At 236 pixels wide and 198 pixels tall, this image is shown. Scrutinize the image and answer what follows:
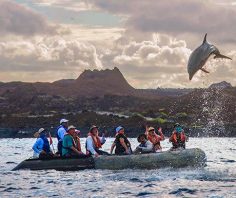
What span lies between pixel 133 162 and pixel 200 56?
784cm

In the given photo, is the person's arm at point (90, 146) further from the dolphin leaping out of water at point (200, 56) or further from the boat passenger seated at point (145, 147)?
the dolphin leaping out of water at point (200, 56)

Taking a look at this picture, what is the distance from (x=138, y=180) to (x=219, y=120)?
14726 centimetres

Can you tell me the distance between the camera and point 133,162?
26.0 meters

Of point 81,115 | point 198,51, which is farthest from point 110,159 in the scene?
point 81,115

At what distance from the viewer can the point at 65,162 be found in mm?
26750

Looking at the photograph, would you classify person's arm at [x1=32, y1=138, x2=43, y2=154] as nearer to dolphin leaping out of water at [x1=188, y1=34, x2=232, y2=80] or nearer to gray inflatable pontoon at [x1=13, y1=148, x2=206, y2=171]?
gray inflatable pontoon at [x1=13, y1=148, x2=206, y2=171]

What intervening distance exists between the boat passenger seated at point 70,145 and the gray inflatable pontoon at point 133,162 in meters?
0.34

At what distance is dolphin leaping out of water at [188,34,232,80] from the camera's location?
1975 cm

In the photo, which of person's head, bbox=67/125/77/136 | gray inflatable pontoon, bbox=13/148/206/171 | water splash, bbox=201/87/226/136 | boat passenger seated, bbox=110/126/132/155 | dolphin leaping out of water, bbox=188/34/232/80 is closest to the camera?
dolphin leaping out of water, bbox=188/34/232/80

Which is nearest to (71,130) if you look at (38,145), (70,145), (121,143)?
(70,145)

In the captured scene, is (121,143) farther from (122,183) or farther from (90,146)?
(122,183)

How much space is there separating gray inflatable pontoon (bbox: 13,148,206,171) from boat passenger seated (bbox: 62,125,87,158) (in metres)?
0.34

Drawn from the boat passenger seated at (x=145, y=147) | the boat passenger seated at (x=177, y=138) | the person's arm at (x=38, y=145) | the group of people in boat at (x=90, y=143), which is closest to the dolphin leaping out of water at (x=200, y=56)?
the group of people in boat at (x=90, y=143)

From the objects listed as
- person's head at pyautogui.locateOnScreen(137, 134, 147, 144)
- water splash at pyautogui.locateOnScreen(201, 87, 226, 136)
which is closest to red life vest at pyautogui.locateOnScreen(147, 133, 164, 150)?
person's head at pyautogui.locateOnScreen(137, 134, 147, 144)
